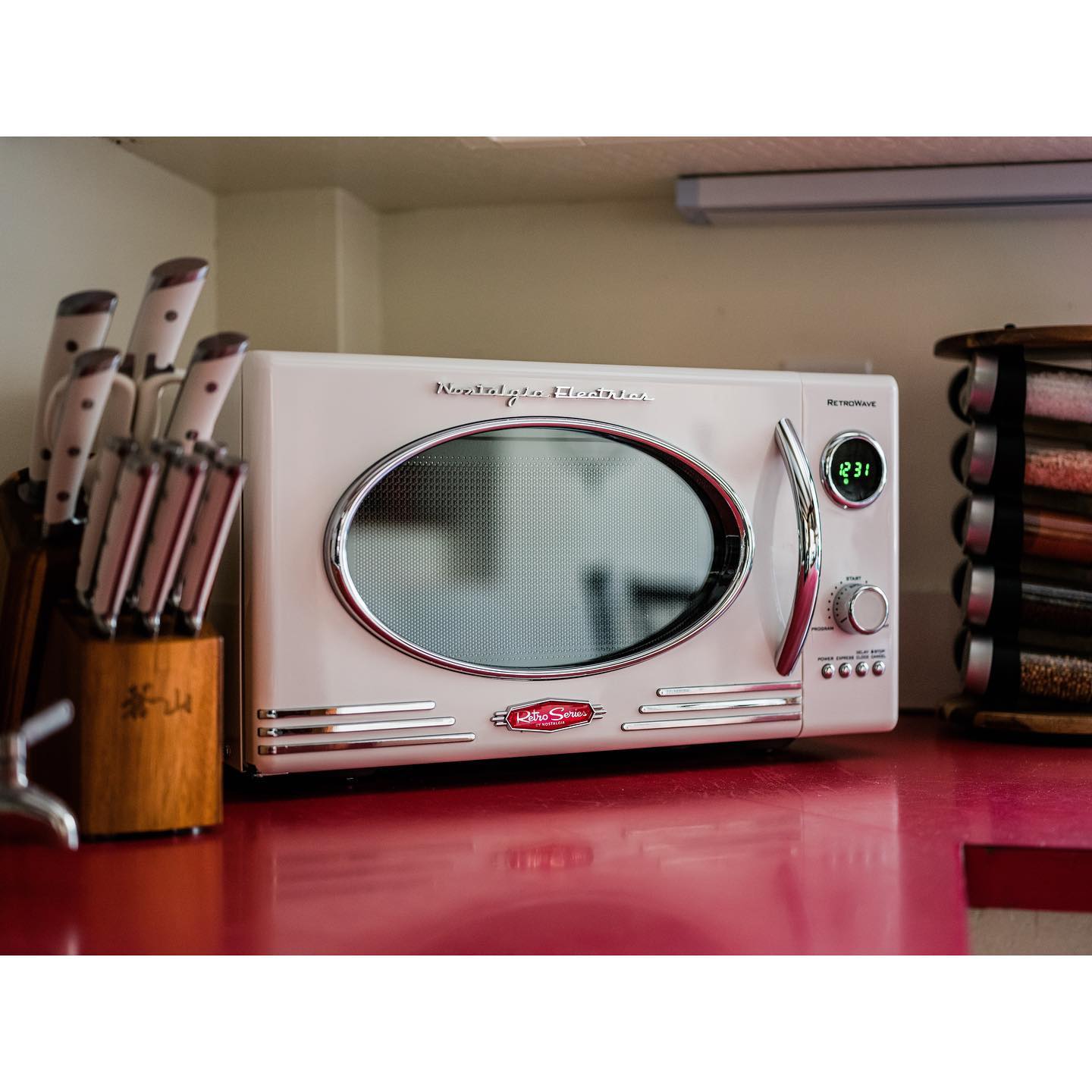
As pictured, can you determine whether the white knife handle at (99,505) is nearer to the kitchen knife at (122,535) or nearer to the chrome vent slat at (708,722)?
the kitchen knife at (122,535)

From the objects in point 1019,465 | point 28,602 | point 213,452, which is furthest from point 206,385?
point 1019,465

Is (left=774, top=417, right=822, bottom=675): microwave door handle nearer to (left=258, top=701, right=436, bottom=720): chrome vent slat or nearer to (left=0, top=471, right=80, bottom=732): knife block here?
(left=258, top=701, right=436, bottom=720): chrome vent slat

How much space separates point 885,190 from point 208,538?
2.43ft

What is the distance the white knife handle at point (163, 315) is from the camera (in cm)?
75

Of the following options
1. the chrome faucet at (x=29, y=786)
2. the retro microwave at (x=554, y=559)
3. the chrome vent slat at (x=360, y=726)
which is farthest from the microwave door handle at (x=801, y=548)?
the chrome faucet at (x=29, y=786)

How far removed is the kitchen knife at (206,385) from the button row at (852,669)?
1.63 feet

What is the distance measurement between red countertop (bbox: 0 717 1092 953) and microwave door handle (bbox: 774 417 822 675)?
10 cm

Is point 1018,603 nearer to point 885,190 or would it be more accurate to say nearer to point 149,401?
point 885,190

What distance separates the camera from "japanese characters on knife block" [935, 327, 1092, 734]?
1.04m

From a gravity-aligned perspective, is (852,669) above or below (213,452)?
below

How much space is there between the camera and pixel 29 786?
0.59 m
